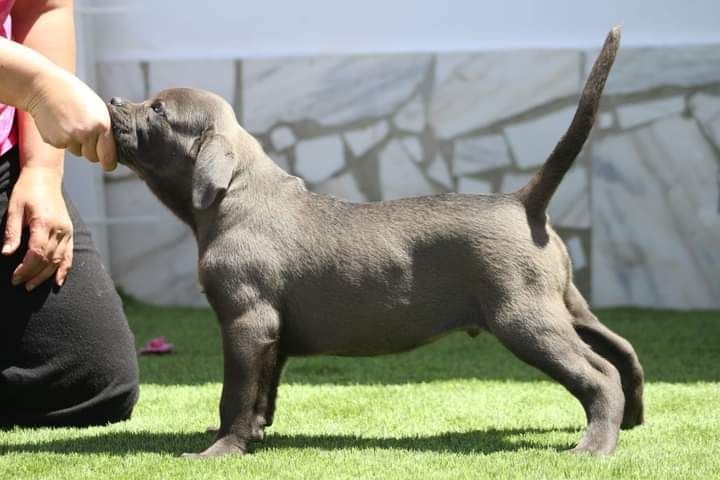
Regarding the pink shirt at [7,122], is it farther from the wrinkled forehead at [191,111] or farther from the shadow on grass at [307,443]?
the shadow on grass at [307,443]

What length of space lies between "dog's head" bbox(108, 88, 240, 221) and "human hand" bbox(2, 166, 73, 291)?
1.41ft

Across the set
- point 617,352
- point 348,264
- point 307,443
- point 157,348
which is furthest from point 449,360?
point 348,264

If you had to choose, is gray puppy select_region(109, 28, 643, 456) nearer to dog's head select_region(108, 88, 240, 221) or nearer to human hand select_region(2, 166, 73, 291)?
dog's head select_region(108, 88, 240, 221)

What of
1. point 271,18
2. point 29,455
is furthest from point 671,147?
point 29,455

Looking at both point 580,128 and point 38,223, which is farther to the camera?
point 38,223

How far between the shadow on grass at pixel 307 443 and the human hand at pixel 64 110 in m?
0.87

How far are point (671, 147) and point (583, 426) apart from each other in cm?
384

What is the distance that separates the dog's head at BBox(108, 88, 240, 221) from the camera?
3.26 meters

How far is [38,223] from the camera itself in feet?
11.9

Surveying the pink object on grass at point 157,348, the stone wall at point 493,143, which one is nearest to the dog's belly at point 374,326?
the pink object on grass at point 157,348

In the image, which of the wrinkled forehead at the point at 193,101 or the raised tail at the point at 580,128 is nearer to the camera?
the raised tail at the point at 580,128

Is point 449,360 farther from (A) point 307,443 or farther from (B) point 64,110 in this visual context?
(B) point 64,110

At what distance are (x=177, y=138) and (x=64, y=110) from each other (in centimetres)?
35

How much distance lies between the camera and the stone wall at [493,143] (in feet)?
22.9
